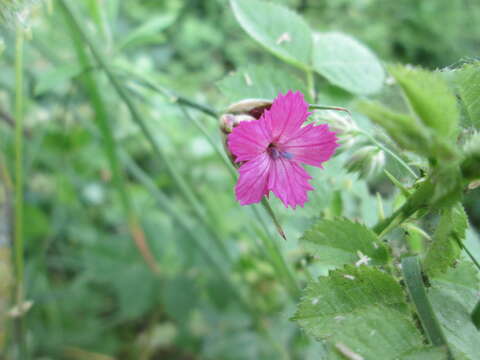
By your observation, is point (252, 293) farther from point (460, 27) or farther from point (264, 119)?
point (460, 27)

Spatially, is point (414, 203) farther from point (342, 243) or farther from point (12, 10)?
point (12, 10)

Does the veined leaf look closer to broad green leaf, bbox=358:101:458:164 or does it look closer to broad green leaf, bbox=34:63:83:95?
broad green leaf, bbox=358:101:458:164

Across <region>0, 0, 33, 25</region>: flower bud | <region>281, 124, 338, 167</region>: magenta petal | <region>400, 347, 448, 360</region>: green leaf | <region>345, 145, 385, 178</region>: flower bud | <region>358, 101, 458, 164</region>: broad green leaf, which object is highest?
<region>0, 0, 33, 25</region>: flower bud

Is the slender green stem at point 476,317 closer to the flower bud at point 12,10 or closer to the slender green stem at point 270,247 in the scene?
the slender green stem at point 270,247

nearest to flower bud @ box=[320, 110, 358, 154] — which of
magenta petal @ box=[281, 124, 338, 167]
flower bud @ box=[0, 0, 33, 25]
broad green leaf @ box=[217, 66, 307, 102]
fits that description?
magenta petal @ box=[281, 124, 338, 167]

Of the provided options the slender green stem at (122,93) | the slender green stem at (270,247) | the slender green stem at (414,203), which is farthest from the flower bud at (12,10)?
the slender green stem at (414,203)

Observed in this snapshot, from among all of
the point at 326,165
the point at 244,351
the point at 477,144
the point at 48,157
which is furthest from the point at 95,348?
the point at 477,144

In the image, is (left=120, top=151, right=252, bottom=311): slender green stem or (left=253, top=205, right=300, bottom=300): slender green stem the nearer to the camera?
(left=253, top=205, right=300, bottom=300): slender green stem

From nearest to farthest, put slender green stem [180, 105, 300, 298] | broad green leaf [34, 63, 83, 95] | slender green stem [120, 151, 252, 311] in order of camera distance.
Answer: slender green stem [180, 105, 300, 298]
broad green leaf [34, 63, 83, 95]
slender green stem [120, 151, 252, 311]
